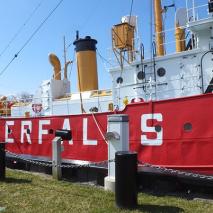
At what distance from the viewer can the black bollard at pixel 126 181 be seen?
529cm

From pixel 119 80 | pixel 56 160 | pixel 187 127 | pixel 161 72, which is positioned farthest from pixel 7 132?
pixel 187 127

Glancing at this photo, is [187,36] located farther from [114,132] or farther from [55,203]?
[55,203]

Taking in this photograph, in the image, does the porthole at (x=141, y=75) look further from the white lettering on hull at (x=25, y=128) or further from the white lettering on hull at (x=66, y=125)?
the white lettering on hull at (x=25, y=128)

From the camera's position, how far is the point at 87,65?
599 inches

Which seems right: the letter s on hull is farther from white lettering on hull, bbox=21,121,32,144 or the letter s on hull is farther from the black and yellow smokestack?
the black and yellow smokestack

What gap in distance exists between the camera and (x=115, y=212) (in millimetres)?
5121

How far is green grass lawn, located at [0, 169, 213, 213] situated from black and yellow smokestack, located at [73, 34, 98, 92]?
839 cm

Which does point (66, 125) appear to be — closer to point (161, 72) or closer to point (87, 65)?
point (161, 72)

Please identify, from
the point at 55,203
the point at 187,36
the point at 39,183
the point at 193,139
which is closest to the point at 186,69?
the point at 187,36

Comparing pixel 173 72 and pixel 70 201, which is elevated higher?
pixel 173 72

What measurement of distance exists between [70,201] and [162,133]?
2.18 metres

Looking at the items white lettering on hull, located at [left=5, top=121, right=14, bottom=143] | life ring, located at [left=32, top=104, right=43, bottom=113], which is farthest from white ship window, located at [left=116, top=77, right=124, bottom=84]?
life ring, located at [left=32, top=104, right=43, bottom=113]

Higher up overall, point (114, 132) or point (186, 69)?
point (186, 69)

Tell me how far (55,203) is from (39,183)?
5.32 feet
